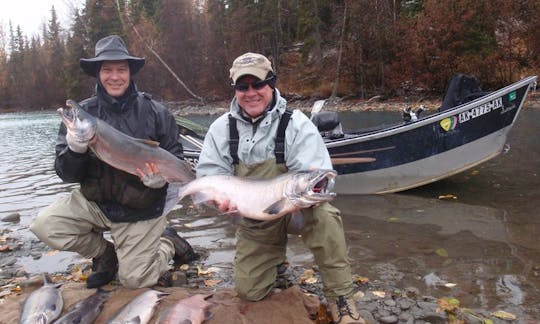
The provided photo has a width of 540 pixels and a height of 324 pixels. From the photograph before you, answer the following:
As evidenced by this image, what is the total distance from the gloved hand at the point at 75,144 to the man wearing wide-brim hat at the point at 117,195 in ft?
0.48

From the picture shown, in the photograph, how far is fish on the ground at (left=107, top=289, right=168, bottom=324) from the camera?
3176 mm

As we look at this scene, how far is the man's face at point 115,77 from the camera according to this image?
12.6 ft

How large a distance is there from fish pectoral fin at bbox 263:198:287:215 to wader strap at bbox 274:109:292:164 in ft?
1.70

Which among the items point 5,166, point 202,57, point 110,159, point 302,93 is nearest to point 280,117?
point 110,159

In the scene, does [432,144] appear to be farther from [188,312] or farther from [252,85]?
[188,312]

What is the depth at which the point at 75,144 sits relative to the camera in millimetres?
3469

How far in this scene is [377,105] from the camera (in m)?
28.1

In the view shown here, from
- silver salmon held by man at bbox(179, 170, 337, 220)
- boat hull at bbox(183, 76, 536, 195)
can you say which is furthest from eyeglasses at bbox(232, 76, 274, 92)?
boat hull at bbox(183, 76, 536, 195)

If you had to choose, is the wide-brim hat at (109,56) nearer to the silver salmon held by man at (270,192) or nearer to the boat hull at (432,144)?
the silver salmon held by man at (270,192)

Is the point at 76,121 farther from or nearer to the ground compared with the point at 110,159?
farther from the ground

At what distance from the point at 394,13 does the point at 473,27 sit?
6.27m

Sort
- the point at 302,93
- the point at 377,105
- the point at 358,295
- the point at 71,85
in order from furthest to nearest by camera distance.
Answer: the point at 71,85, the point at 302,93, the point at 377,105, the point at 358,295

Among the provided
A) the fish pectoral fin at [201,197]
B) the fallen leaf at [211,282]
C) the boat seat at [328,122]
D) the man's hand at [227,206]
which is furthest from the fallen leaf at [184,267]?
the boat seat at [328,122]

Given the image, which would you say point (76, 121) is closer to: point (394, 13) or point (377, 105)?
point (377, 105)
